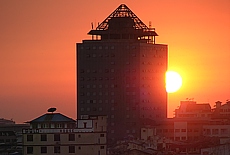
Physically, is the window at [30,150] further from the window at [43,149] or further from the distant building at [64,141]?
the window at [43,149]

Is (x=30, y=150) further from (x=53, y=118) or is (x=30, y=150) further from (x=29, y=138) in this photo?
(x=53, y=118)

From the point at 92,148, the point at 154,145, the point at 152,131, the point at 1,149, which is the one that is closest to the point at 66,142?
the point at 92,148

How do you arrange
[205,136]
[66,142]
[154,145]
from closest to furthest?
[66,142] < [154,145] < [205,136]

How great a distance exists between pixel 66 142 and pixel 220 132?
7251 centimetres

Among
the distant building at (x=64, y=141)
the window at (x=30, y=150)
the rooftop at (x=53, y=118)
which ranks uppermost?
the rooftop at (x=53, y=118)

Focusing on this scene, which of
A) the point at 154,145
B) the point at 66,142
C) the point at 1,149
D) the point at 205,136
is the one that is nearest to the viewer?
the point at 66,142

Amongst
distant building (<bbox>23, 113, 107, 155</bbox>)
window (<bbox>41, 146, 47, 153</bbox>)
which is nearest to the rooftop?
distant building (<bbox>23, 113, 107, 155</bbox>)

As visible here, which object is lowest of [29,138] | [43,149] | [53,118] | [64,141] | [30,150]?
[30,150]

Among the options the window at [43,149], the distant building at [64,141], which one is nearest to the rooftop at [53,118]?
the distant building at [64,141]

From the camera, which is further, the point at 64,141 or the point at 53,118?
the point at 53,118

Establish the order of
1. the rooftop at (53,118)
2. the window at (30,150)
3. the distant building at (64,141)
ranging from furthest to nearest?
the rooftop at (53,118) → the window at (30,150) → the distant building at (64,141)

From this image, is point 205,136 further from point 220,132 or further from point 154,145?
point 154,145

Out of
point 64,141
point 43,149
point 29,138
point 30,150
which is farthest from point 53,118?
point 30,150

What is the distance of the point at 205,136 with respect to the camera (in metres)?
195
